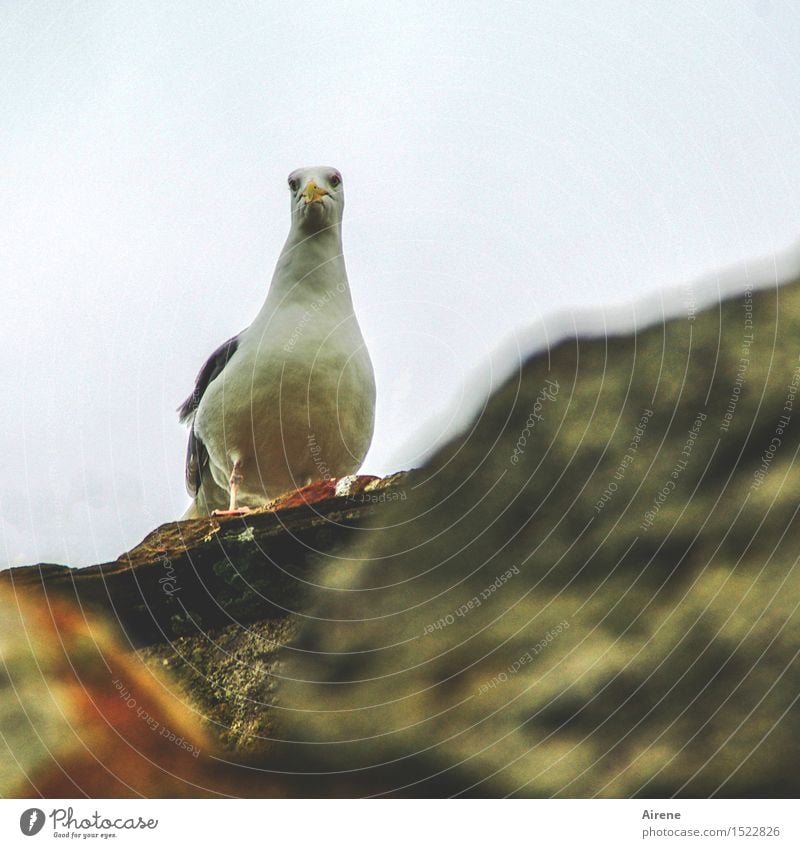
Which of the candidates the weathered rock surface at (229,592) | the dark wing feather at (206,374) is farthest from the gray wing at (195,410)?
the weathered rock surface at (229,592)

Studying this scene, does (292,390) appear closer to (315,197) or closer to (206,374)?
(206,374)

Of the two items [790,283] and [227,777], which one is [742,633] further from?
[227,777]

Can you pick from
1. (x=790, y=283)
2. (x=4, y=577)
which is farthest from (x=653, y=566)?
(x=4, y=577)

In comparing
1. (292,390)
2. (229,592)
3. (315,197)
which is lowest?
(229,592)

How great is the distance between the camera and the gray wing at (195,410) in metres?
1.31

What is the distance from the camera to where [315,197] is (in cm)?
130

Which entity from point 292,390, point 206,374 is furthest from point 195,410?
point 292,390

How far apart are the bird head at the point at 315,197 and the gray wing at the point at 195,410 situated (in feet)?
0.66

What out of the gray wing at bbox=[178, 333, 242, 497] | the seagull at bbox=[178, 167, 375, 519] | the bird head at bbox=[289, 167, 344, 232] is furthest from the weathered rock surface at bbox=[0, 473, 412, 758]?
the bird head at bbox=[289, 167, 344, 232]

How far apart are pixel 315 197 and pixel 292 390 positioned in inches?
12.0

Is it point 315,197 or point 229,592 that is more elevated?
point 315,197

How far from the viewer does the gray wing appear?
51.7 inches

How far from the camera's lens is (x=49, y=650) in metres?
1.14

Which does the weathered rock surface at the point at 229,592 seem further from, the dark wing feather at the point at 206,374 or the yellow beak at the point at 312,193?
the yellow beak at the point at 312,193
